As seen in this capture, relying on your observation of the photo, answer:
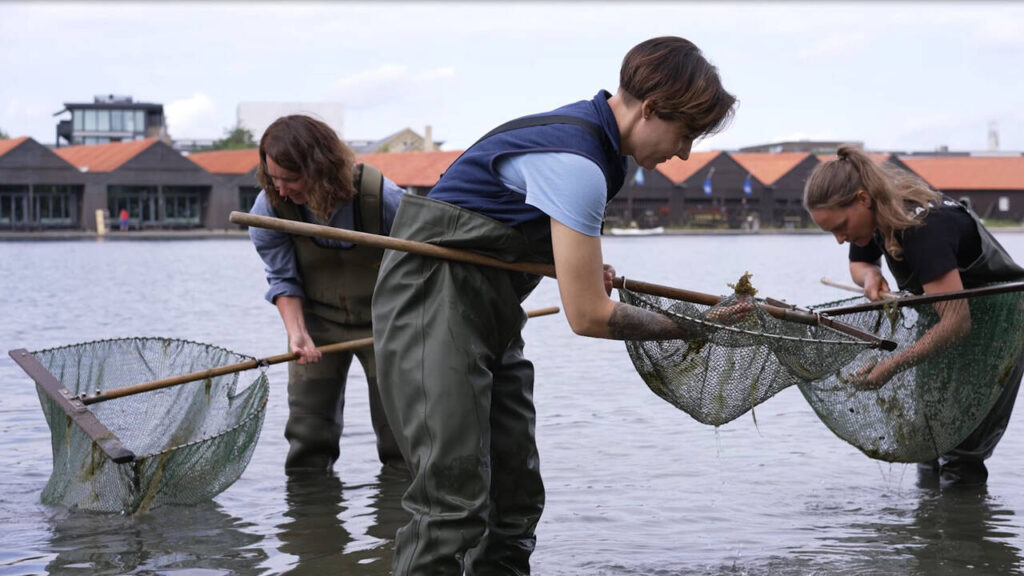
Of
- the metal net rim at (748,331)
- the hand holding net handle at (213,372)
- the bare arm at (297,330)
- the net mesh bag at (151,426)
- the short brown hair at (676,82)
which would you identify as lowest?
the net mesh bag at (151,426)

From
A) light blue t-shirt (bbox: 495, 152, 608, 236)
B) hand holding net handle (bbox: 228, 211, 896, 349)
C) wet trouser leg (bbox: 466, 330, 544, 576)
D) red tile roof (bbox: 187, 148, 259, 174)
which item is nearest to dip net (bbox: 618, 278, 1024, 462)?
A: hand holding net handle (bbox: 228, 211, 896, 349)

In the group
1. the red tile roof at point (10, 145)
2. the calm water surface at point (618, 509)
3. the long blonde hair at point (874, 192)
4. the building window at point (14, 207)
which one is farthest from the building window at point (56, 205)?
the long blonde hair at point (874, 192)

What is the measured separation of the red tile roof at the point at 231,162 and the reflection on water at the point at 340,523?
58.8m

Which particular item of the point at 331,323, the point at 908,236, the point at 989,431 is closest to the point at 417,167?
the point at 331,323

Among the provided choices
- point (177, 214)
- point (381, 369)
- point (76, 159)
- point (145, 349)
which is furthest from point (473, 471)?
point (76, 159)

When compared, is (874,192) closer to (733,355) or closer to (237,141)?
(733,355)

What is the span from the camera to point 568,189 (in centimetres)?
338

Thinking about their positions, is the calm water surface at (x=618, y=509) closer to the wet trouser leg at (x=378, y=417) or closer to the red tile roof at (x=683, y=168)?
the wet trouser leg at (x=378, y=417)

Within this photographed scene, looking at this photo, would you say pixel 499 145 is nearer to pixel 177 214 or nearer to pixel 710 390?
pixel 710 390

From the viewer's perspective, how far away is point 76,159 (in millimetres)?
68188

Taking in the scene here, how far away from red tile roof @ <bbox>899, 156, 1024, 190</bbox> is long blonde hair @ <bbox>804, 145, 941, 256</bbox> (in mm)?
76534

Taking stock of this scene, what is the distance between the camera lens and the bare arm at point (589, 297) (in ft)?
11.2

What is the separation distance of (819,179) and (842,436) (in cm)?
143

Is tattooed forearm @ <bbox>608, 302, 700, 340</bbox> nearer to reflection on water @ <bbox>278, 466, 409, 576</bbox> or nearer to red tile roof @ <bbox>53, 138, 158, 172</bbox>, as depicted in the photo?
reflection on water @ <bbox>278, 466, 409, 576</bbox>
